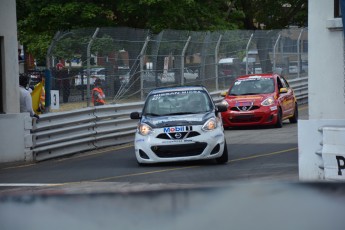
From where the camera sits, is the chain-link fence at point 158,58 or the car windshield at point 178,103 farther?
the chain-link fence at point 158,58

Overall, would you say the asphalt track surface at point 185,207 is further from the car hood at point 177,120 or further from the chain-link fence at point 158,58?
the chain-link fence at point 158,58

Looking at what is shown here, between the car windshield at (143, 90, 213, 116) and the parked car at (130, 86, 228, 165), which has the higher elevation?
the car windshield at (143, 90, 213, 116)

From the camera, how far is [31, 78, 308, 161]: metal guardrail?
54.2 ft

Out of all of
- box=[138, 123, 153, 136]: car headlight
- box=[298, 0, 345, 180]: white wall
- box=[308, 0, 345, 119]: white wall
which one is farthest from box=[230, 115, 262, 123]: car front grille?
box=[308, 0, 345, 119]: white wall

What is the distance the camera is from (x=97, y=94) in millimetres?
20391

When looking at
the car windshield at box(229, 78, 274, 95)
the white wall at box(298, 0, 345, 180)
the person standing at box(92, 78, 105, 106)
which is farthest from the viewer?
the car windshield at box(229, 78, 274, 95)

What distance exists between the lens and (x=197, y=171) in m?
13.5

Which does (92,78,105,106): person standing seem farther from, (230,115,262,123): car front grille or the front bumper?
(230,115,262,123): car front grille

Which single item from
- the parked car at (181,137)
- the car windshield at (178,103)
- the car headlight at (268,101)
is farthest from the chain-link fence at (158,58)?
the parked car at (181,137)

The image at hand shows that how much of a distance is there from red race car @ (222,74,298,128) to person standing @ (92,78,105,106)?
11.2 ft

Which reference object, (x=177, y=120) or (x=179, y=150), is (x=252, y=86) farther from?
(x=179, y=150)

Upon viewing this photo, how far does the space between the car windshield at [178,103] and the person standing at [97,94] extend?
4.97 metres

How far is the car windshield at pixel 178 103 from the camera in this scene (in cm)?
1495

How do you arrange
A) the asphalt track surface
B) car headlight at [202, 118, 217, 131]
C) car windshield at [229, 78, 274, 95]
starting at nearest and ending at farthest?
the asphalt track surface < car headlight at [202, 118, 217, 131] < car windshield at [229, 78, 274, 95]
